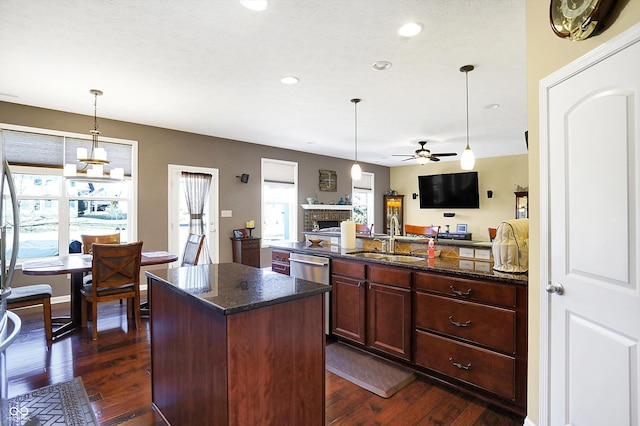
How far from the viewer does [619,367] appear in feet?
4.55

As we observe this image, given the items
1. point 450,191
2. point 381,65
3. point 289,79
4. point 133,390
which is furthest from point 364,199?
point 133,390

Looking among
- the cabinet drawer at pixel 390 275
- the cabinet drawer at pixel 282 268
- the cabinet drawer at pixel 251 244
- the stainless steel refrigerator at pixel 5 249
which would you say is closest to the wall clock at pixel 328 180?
the cabinet drawer at pixel 251 244

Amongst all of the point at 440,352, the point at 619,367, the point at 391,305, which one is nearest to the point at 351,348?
the point at 391,305

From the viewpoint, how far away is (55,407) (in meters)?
2.14

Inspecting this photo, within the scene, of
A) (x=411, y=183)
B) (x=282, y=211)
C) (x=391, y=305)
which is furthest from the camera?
(x=411, y=183)

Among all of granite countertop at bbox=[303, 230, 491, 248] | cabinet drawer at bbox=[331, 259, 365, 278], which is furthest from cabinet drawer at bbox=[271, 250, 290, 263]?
cabinet drawer at bbox=[331, 259, 365, 278]

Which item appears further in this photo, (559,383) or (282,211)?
(282,211)

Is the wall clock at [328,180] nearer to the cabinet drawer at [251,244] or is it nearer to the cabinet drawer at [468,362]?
the cabinet drawer at [251,244]

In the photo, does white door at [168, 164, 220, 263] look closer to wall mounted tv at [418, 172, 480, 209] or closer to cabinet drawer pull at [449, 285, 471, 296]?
cabinet drawer pull at [449, 285, 471, 296]

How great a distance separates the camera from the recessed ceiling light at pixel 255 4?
215 centimetres

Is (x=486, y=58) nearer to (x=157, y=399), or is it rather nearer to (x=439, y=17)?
(x=439, y=17)

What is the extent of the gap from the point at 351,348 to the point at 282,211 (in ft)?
15.0

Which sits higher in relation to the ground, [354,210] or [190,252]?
[354,210]

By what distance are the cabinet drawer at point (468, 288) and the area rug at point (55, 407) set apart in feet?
7.63
